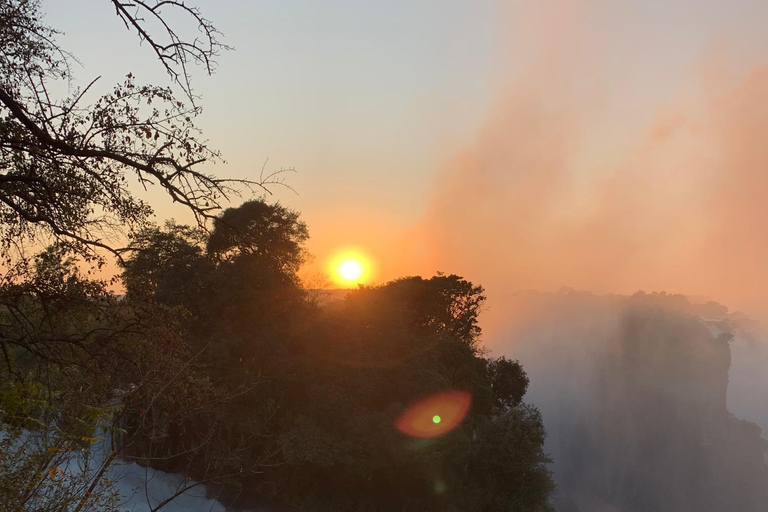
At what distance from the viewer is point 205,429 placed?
20.8 m

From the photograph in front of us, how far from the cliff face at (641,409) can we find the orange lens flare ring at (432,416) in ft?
101

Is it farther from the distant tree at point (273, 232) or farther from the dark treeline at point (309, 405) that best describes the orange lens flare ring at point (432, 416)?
the distant tree at point (273, 232)

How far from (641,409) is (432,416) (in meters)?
58.4

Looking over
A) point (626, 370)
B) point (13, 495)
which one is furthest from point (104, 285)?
point (626, 370)

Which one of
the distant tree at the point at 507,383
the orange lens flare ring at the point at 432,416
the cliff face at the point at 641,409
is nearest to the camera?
the orange lens flare ring at the point at 432,416

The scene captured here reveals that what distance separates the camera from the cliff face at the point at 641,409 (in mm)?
54531

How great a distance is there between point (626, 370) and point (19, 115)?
8645 cm

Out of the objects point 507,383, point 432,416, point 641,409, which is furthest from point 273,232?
point 641,409

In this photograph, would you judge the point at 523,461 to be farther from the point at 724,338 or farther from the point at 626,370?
the point at 724,338

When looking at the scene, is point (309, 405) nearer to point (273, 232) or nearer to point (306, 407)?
point (306, 407)

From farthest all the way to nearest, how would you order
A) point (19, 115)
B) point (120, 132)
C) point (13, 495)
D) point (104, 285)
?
1. point (104, 285)
2. point (120, 132)
3. point (19, 115)
4. point (13, 495)

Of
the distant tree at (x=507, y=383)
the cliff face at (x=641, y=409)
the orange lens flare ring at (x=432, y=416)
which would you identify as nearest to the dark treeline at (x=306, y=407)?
the orange lens flare ring at (x=432, y=416)

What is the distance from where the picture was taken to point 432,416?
2281 cm

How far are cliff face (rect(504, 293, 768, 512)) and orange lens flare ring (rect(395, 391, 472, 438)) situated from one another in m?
30.6
